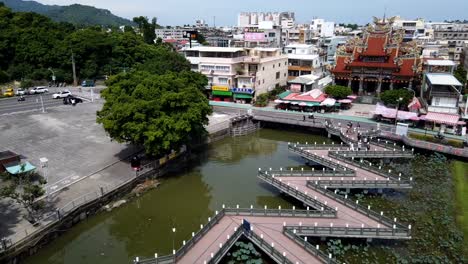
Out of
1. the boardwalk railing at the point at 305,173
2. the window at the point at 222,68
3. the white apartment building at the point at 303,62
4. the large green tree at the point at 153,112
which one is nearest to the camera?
the large green tree at the point at 153,112

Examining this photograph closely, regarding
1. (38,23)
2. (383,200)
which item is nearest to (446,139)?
(383,200)

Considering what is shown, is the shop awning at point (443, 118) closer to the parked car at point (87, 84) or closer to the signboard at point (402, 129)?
the signboard at point (402, 129)

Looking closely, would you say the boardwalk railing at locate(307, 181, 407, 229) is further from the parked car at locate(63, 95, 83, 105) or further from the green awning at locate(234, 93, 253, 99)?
the parked car at locate(63, 95, 83, 105)

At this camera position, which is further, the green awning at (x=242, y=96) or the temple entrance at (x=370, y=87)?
the temple entrance at (x=370, y=87)

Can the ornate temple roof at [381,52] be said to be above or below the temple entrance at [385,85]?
above

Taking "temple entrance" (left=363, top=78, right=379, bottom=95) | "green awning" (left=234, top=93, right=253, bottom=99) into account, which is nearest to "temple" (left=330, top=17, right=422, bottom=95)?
"temple entrance" (left=363, top=78, right=379, bottom=95)

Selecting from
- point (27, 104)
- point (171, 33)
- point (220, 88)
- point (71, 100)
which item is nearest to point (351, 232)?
point (220, 88)

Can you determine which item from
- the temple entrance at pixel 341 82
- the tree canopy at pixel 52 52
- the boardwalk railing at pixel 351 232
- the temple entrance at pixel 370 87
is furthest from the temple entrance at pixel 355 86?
the boardwalk railing at pixel 351 232
